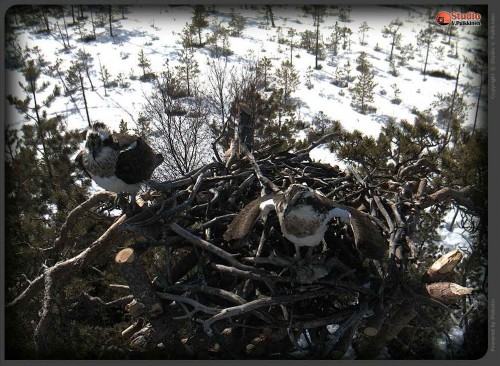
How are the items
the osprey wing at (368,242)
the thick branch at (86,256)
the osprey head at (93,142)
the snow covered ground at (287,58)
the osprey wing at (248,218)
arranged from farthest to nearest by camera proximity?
the snow covered ground at (287,58), the thick branch at (86,256), the osprey head at (93,142), the osprey wing at (248,218), the osprey wing at (368,242)

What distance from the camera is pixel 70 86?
12.6m

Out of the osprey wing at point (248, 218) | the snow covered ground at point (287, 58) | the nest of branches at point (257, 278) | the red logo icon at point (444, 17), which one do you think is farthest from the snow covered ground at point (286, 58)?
the osprey wing at point (248, 218)

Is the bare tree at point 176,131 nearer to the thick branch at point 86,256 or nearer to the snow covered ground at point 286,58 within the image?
the snow covered ground at point 286,58

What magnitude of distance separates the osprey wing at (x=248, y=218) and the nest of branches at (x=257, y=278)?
18cm

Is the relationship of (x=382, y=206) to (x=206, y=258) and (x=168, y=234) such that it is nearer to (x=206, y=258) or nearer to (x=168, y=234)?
(x=206, y=258)

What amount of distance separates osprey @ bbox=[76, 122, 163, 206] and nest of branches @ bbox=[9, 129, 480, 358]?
0.24 meters

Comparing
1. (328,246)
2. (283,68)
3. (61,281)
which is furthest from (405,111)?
(61,281)

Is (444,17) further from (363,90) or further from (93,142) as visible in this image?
(363,90)

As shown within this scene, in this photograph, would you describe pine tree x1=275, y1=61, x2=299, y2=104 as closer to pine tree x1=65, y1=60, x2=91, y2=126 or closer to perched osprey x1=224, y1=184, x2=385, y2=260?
pine tree x1=65, y1=60, x2=91, y2=126

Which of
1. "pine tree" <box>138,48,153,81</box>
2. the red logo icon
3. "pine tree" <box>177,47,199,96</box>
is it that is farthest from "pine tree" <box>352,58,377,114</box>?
the red logo icon

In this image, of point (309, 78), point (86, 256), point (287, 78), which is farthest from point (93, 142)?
point (309, 78)

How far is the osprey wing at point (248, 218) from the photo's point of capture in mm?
3038

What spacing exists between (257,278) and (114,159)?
4.85 ft

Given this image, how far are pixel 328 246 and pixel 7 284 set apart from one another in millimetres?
3027
